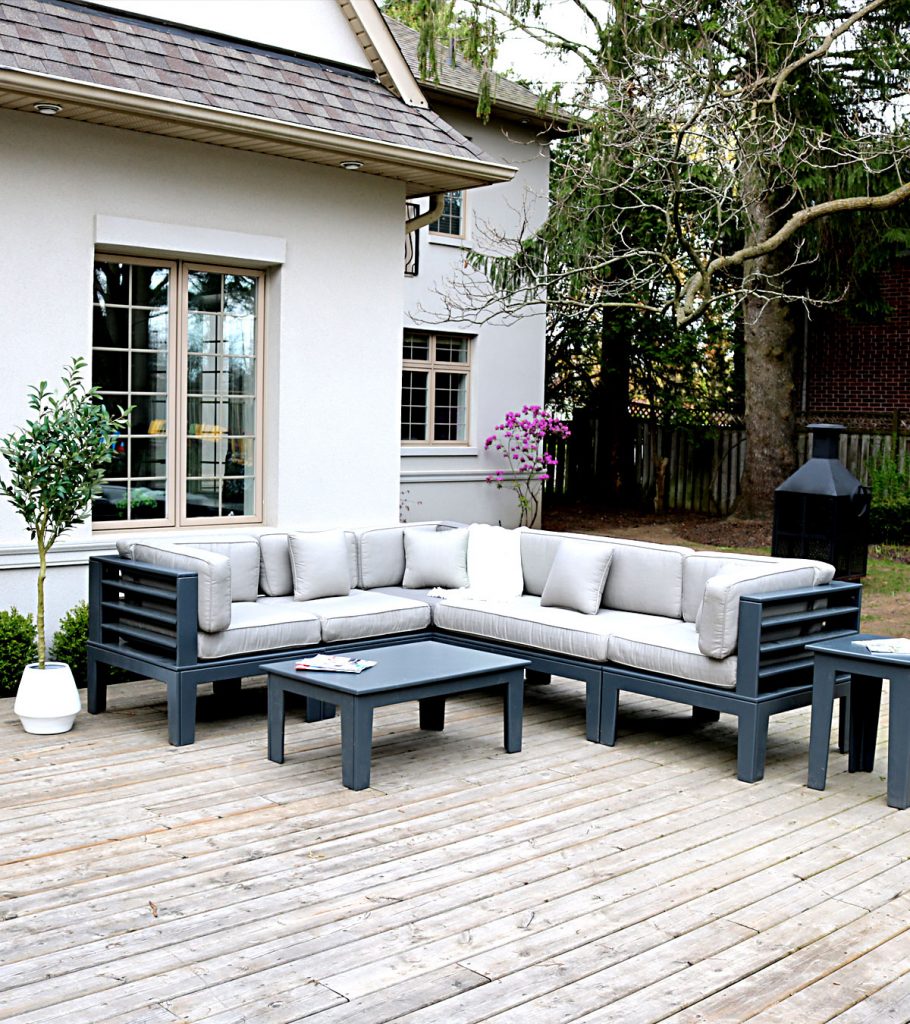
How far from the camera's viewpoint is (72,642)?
22.8 feet

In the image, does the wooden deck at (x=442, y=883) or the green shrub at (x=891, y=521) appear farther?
the green shrub at (x=891, y=521)

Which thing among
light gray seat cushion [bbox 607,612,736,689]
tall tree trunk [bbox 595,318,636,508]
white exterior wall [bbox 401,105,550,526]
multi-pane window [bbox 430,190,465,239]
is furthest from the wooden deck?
tall tree trunk [bbox 595,318,636,508]

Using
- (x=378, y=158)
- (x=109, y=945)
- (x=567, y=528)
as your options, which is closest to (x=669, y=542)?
(x=567, y=528)

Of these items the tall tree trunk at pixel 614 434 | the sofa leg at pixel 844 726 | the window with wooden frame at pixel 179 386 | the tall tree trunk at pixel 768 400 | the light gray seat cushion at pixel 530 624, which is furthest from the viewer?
the tall tree trunk at pixel 614 434

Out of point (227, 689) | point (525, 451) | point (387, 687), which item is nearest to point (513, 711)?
point (387, 687)

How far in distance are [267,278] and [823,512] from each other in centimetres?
458

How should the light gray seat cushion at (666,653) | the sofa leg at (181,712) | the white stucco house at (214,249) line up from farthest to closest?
1. the white stucco house at (214,249)
2. the sofa leg at (181,712)
3. the light gray seat cushion at (666,653)

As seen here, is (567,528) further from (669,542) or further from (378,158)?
(378,158)

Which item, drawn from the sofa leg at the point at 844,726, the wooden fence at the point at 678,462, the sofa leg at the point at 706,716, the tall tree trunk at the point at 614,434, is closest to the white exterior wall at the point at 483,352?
the tall tree trunk at the point at 614,434

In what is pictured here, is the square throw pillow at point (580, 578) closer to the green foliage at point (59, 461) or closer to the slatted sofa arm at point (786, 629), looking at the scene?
the slatted sofa arm at point (786, 629)

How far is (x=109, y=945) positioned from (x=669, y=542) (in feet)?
36.5

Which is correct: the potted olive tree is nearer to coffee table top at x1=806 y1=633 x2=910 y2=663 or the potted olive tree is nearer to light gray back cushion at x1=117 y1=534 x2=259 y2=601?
light gray back cushion at x1=117 y1=534 x2=259 y2=601

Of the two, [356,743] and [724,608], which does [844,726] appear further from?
[356,743]

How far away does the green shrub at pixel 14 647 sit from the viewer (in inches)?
262
